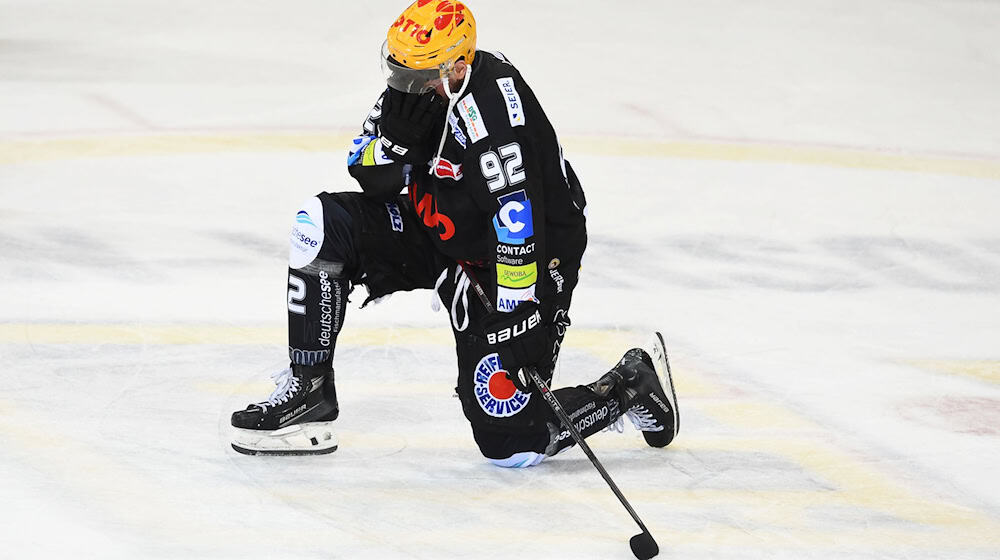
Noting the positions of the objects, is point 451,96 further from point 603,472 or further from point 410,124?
point 603,472

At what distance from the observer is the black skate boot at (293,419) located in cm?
357

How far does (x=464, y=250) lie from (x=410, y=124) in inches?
13.9

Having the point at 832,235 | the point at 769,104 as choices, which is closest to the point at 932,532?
the point at 832,235

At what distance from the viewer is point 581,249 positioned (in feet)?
11.7

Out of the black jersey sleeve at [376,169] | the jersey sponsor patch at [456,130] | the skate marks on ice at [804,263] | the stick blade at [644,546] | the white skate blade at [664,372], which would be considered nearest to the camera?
the stick blade at [644,546]

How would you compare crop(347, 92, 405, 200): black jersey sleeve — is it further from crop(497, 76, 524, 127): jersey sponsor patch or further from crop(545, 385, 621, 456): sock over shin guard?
crop(545, 385, 621, 456): sock over shin guard

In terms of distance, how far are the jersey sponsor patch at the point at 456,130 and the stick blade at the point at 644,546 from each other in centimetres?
102

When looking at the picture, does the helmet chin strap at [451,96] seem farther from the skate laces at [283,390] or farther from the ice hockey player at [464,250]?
the skate laces at [283,390]

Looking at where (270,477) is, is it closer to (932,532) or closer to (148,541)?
(148,541)

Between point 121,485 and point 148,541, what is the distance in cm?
32

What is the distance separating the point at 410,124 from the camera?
3.37 m

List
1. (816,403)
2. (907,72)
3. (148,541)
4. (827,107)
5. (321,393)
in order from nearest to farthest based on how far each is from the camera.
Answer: (148,541) < (321,393) < (816,403) < (827,107) < (907,72)

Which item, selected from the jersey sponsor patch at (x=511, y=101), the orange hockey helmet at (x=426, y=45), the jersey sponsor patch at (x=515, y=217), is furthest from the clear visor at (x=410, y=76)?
the jersey sponsor patch at (x=515, y=217)

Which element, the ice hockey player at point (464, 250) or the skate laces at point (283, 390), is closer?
the ice hockey player at point (464, 250)
